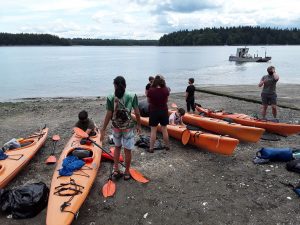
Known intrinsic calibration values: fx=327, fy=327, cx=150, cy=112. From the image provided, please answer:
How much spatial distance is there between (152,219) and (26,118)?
384 inches

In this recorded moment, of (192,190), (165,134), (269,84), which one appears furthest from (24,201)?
(269,84)

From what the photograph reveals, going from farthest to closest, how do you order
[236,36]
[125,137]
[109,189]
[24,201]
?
[236,36]
[109,189]
[125,137]
[24,201]

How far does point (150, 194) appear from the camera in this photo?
6.04 m

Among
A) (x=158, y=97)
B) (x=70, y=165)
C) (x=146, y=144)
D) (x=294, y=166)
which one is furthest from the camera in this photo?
(x=146, y=144)

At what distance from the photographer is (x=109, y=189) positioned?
19.9 ft

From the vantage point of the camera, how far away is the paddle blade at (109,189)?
19.6ft

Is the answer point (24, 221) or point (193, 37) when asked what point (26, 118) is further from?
point (193, 37)

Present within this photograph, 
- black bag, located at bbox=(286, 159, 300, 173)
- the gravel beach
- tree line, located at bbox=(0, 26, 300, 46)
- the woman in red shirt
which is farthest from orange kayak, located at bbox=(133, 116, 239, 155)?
tree line, located at bbox=(0, 26, 300, 46)

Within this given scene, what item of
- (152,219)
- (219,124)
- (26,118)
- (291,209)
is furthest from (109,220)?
(26,118)

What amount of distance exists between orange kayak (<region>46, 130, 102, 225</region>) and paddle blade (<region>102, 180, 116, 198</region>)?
11.3 inches

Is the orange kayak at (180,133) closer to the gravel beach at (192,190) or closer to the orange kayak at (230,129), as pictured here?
the gravel beach at (192,190)

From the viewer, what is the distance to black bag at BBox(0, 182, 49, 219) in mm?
5215

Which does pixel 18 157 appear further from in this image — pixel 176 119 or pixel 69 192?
pixel 176 119

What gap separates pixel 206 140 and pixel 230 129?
1.27m
